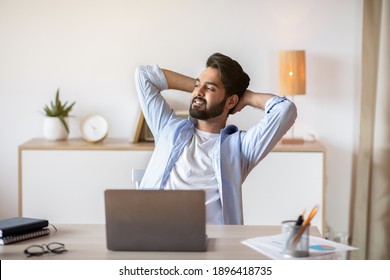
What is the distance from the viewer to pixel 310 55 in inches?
148

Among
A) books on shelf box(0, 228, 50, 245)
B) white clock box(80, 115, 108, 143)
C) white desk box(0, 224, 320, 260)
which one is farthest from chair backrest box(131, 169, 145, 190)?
white clock box(80, 115, 108, 143)

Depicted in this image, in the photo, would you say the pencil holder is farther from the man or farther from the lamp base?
the lamp base

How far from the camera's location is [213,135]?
98.3 inches

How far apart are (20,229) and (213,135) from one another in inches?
33.8

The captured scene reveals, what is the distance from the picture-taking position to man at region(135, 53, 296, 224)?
7.67ft

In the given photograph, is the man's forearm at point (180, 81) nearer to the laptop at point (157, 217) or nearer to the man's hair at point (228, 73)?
the man's hair at point (228, 73)

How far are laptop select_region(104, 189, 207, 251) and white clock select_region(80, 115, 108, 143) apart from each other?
78.5 inches

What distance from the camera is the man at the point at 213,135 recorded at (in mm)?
2338

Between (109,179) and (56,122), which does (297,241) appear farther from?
(56,122)

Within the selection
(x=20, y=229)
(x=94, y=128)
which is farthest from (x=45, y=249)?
(x=94, y=128)
